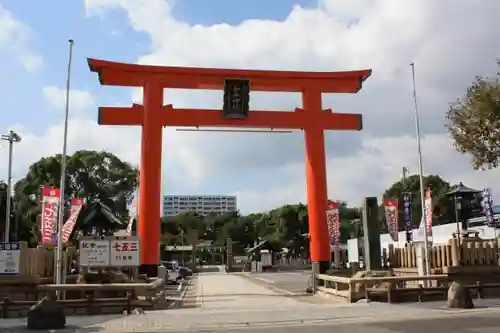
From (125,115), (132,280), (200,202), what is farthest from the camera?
(200,202)

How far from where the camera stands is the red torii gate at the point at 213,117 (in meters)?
24.5

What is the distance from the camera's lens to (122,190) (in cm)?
5741

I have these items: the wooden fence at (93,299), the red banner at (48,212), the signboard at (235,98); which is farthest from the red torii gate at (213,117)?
the wooden fence at (93,299)

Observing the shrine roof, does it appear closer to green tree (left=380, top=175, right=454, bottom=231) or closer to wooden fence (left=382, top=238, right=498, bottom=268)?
wooden fence (left=382, top=238, right=498, bottom=268)

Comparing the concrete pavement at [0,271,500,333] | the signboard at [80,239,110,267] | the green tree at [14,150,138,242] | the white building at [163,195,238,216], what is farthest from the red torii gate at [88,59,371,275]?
the white building at [163,195,238,216]

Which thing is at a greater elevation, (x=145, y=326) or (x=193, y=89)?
(x=193, y=89)

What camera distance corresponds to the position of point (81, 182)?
55.3 m

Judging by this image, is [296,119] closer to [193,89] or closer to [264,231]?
[193,89]

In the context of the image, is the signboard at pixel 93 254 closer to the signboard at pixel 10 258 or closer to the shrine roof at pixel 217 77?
the signboard at pixel 10 258

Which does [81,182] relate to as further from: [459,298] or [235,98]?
[459,298]

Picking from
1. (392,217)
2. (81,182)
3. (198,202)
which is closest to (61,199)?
(392,217)

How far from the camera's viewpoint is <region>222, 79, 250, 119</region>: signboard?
2589 centimetres

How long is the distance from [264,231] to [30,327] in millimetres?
80633

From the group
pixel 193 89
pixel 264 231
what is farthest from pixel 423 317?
pixel 264 231
